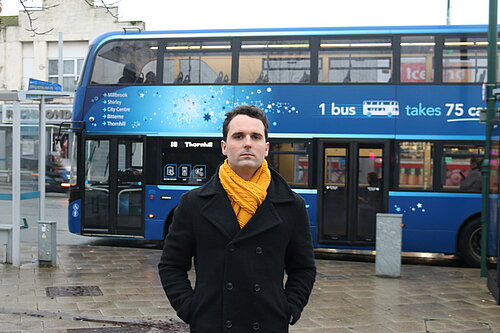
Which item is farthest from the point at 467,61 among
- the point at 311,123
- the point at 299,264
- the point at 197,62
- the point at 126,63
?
the point at 299,264

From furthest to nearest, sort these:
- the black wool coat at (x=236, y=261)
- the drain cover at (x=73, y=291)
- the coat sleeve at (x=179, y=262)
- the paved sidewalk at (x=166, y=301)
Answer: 1. the drain cover at (x=73, y=291)
2. the paved sidewalk at (x=166, y=301)
3. the coat sleeve at (x=179, y=262)
4. the black wool coat at (x=236, y=261)

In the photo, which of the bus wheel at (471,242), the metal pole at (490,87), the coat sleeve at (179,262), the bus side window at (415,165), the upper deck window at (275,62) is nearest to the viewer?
the coat sleeve at (179,262)

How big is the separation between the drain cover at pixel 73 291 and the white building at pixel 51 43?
23804mm

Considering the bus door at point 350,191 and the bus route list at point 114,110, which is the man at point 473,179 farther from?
the bus route list at point 114,110

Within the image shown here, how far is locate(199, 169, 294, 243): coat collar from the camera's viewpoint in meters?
2.84

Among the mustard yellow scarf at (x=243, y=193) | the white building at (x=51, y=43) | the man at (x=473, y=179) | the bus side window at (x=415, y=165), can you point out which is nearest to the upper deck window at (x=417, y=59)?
the bus side window at (x=415, y=165)

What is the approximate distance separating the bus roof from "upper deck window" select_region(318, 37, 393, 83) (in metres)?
0.16

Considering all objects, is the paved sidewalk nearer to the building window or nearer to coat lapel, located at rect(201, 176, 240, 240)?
coat lapel, located at rect(201, 176, 240, 240)

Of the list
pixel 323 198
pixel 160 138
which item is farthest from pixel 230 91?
pixel 323 198

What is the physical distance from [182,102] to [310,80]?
96.4 inches

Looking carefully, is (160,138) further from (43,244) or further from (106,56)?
(43,244)

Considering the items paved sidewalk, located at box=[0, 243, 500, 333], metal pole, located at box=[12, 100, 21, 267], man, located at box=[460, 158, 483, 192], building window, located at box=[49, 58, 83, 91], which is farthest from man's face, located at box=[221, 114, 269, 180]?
building window, located at box=[49, 58, 83, 91]

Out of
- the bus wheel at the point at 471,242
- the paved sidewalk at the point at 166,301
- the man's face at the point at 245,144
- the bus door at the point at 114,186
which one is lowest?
the paved sidewalk at the point at 166,301

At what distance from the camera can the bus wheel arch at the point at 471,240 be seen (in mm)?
10797
